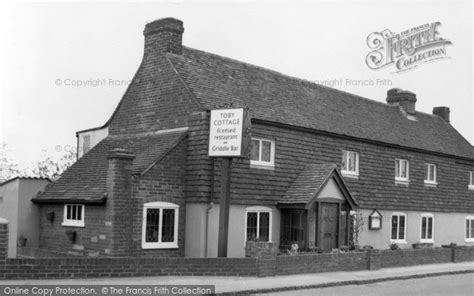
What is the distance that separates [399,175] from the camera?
28.9 meters

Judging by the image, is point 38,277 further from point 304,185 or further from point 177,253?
point 304,185

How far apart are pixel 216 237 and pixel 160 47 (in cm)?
743

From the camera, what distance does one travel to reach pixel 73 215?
70.6 ft

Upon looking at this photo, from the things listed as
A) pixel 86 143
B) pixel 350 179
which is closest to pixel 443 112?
pixel 350 179

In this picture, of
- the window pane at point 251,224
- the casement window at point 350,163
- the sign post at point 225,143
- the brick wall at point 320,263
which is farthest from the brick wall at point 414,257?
the sign post at point 225,143

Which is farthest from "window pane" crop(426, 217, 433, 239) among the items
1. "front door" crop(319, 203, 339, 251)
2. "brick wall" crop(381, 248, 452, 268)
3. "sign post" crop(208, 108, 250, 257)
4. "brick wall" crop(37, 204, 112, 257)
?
"brick wall" crop(37, 204, 112, 257)

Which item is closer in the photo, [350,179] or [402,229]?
[350,179]

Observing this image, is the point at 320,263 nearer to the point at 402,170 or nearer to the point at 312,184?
the point at 312,184

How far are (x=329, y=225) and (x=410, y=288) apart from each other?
561cm

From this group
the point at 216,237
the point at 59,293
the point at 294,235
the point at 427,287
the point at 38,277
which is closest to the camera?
the point at 59,293

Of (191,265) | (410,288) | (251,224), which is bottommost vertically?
(410,288)

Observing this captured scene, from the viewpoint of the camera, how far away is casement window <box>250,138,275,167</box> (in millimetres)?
21812

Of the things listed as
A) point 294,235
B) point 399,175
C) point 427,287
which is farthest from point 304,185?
point 399,175

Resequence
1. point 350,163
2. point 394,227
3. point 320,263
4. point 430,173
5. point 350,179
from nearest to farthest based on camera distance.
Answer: point 320,263 → point 350,179 → point 350,163 → point 394,227 → point 430,173
